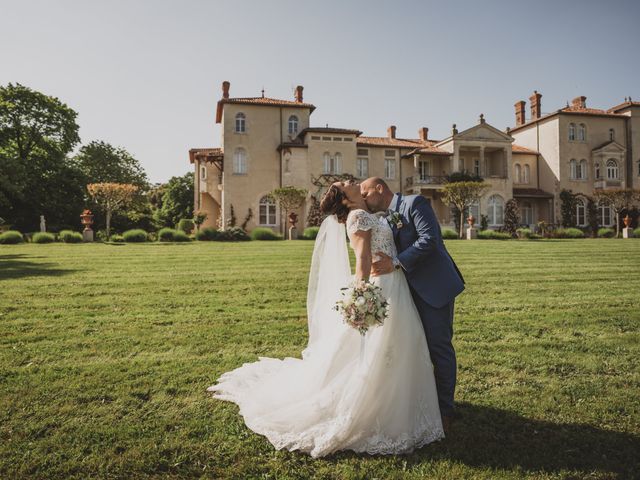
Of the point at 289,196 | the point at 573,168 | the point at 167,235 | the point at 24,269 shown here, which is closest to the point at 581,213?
the point at 573,168

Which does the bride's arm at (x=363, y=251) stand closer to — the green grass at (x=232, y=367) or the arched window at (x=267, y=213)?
the green grass at (x=232, y=367)

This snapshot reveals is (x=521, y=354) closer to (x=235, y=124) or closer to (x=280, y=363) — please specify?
(x=280, y=363)

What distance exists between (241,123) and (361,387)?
30305 millimetres

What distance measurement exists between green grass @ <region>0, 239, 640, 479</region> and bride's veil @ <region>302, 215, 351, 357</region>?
1074 mm

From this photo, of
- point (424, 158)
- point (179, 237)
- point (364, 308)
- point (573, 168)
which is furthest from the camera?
point (573, 168)

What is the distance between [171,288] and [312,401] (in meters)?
6.45

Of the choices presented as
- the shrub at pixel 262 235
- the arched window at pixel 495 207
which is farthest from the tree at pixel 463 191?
the shrub at pixel 262 235

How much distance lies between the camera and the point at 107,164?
50125mm

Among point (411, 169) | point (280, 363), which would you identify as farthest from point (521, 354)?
point (411, 169)

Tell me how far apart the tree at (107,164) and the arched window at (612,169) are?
45647 mm

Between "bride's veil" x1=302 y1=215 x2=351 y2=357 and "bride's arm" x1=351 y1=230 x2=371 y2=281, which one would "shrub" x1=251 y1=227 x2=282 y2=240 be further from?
"bride's arm" x1=351 y1=230 x2=371 y2=281

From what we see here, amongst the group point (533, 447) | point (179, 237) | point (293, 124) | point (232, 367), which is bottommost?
point (533, 447)

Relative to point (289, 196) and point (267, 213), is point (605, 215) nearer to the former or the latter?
point (289, 196)

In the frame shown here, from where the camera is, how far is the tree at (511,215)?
1369 inches
